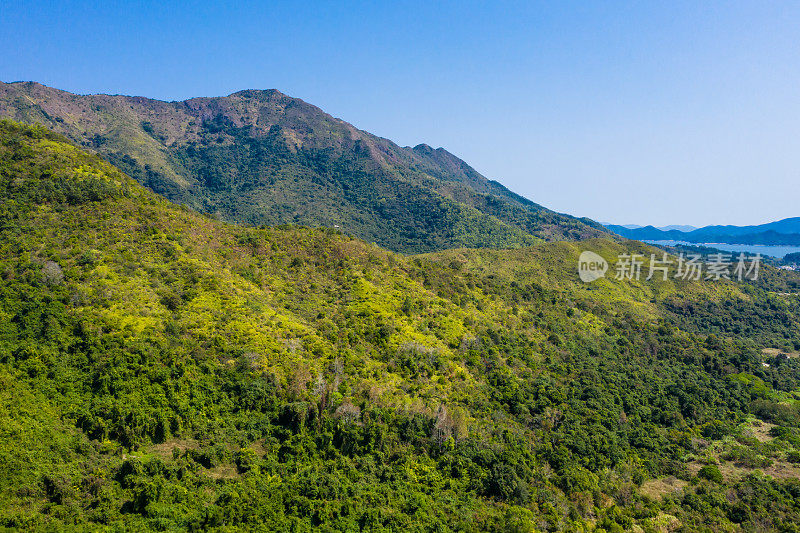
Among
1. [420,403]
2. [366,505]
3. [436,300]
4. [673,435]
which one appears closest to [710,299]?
[673,435]

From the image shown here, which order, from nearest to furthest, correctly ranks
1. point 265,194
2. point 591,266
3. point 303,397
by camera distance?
point 303,397 → point 591,266 → point 265,194

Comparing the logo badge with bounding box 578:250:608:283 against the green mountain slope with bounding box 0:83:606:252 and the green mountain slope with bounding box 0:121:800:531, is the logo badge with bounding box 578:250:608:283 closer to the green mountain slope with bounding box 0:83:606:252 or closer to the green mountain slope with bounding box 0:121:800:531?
the green mountain slope with bounding box 0:121:800:531

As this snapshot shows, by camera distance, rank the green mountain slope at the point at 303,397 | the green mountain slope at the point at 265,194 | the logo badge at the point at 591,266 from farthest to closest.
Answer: the green mountain slope at the point at 265,194
the logo badge at the point at 591,266
the green mountain slope at the point at 303,397

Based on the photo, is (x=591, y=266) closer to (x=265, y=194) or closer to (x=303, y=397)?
(x=303, y=397)

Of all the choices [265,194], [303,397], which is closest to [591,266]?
[303,397]

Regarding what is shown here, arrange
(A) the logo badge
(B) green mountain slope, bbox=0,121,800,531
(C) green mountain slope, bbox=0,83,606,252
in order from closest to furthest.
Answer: (B) green mountain slope, bbox=0,121,800,531 → (A) the logo badge → (C) green mountain slope, bbox=0,83,606,252

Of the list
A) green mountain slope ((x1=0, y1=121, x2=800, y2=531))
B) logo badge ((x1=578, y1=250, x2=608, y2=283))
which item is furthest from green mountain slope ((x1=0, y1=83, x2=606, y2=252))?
green mountain slope ((x1=0, y1=121, x2=800, y2=531))

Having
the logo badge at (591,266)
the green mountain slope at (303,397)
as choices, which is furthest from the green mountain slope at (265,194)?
the green mountain slope at (303,397)

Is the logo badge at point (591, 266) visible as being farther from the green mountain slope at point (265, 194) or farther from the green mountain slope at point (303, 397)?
the green mountain slope at point (265, 194)

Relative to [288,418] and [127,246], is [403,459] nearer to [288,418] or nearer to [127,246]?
[288,418]
